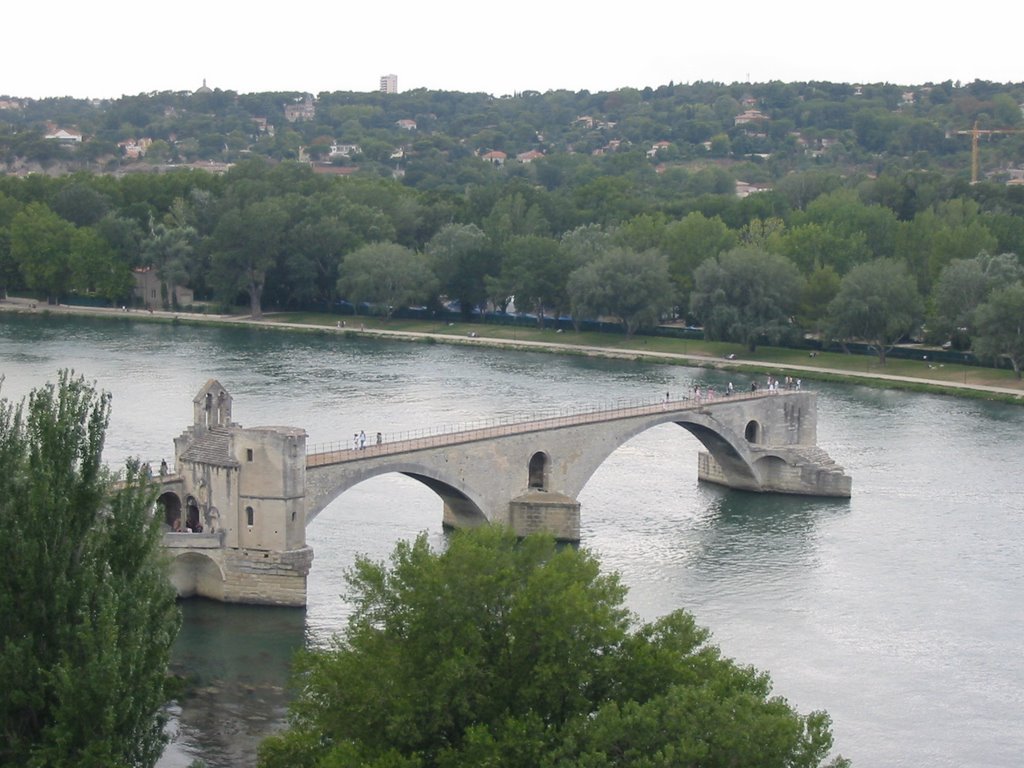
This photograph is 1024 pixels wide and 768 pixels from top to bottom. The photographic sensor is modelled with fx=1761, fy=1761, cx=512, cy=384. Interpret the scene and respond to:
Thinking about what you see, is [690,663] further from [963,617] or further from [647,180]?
[647,180]

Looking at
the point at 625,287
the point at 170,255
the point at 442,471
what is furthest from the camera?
the point at 170,255

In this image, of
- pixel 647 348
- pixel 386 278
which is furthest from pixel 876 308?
pixel 386 278

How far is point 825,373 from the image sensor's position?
85.2 metres

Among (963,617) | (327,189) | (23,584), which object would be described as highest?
(327,189)

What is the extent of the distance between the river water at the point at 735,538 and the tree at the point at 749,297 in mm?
5053

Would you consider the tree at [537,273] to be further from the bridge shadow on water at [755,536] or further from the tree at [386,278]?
the bridge shadow on water at [755,536]

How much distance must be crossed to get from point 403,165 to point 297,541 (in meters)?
142

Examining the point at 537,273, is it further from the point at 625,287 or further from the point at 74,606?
the point at 74,606

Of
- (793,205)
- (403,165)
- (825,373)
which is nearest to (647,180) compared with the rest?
(793,205)

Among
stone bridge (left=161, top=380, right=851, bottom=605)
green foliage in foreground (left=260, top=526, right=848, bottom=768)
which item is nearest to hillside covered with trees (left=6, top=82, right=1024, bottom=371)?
stone bridge (left=161, top=380, right=851, bottom=605)

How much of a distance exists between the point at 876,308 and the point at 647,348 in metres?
13.3

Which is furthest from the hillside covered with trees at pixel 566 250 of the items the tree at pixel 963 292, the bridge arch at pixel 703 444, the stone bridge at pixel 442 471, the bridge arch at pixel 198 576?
the bridge arch at pixel 198 576

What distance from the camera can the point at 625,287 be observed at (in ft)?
310

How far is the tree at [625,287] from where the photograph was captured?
94625mm
